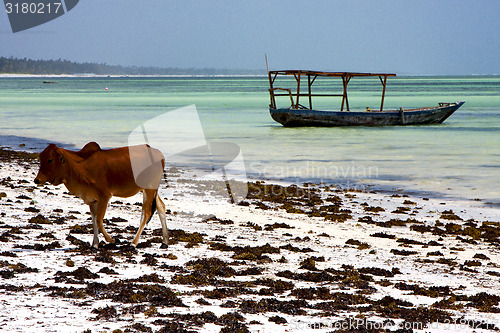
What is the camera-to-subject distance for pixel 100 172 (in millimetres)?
8547

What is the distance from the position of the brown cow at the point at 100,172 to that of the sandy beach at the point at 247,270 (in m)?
0.94

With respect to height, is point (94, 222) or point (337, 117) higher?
point (94, 222)

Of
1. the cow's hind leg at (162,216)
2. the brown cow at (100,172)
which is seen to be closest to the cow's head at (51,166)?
the brown cow at (100,172)

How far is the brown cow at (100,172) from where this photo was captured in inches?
332

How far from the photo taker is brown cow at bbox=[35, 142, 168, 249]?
845 centimetres

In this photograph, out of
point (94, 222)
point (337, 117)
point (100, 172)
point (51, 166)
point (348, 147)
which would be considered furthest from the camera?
point (337, 117)

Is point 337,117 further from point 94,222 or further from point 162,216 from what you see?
point 94,222

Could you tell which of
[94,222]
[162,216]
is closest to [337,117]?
[162,216]

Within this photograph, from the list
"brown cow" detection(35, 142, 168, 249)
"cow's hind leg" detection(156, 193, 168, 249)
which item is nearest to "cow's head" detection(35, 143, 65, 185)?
"brown cow" detection(35, 142, 168, 249)

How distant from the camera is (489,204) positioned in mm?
16406

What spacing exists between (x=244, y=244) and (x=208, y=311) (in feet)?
12.2

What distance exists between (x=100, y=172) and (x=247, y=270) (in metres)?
2.61

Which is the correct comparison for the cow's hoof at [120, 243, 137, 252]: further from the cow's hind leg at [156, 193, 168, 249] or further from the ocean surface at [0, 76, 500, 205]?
the ocean surface at [0, 76, 500, 205]

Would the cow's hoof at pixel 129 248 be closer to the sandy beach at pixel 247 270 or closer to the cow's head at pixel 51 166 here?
the sandy beach at pixel 247 270
